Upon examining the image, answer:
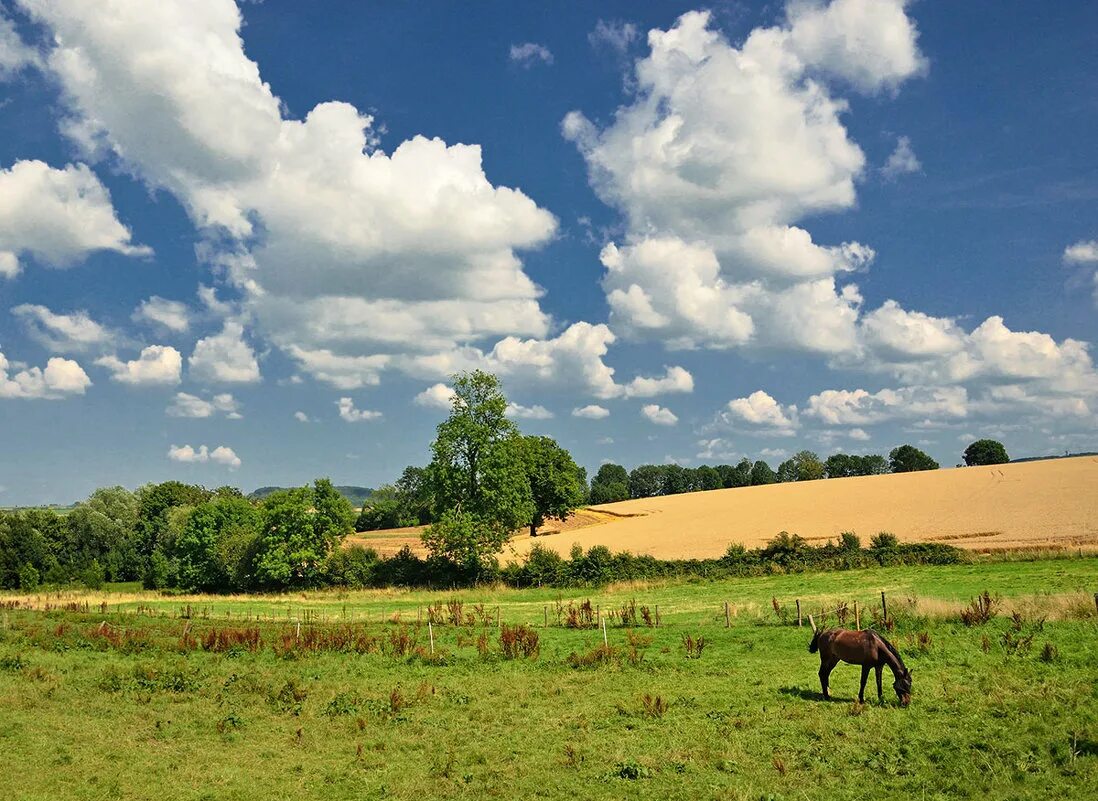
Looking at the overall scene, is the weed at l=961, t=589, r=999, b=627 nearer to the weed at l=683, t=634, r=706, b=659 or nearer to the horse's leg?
the weed at l=683, t=634, r=706, b=659

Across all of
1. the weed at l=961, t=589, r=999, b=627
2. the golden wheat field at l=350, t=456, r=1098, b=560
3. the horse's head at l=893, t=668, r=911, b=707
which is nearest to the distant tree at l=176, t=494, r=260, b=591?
the golden wheat field at l=350, t=456, r=1098, b=560

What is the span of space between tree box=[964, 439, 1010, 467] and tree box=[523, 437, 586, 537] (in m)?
106

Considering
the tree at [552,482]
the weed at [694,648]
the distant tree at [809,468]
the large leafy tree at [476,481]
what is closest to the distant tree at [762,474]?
the distant tree at [809,468]

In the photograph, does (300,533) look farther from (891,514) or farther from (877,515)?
(891,514)

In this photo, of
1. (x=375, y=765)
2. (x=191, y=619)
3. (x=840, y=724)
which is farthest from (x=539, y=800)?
(x=191, y=619)

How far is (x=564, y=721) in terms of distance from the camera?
792 inches

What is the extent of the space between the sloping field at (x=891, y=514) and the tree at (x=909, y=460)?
4763 cm

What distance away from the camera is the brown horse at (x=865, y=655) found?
753 inches

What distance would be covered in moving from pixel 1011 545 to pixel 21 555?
108m

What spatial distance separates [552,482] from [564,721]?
79864 millimetres

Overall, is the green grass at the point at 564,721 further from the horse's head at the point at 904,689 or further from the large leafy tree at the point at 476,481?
the large leafy tree at the point at 476,481

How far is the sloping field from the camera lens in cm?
6575

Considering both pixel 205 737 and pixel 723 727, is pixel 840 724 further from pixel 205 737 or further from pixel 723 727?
pixel 205 737

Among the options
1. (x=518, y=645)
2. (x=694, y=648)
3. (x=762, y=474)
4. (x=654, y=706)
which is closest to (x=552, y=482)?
(x=518, y=645)
